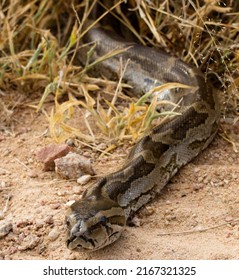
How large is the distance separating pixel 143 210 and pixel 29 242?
2.96 ft

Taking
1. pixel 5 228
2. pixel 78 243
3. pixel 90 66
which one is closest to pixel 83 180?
pixel 5 228

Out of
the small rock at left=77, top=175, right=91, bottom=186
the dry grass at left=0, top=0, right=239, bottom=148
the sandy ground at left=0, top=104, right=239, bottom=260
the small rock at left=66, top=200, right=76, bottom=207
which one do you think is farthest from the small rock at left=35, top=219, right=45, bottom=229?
the dry grass at left=0, top=0, right=239, bottom=148

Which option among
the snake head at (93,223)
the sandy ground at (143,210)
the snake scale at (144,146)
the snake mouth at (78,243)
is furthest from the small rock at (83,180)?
the snake mouth at (78,243)

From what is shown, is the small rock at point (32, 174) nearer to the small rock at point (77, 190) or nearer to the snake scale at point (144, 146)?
the small rock at point (77, 190)

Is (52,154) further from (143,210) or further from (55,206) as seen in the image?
(143,210)

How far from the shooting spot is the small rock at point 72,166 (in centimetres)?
540

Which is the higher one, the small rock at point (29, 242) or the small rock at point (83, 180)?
the small rock at point (29, 242)

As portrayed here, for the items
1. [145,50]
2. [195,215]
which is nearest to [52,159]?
[195,215]

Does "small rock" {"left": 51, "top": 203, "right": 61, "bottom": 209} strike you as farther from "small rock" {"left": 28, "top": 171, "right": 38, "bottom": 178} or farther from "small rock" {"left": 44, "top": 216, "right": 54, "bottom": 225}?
"small rock" {"left": 28, "top": 171, "right": 38, "bottom": 178}

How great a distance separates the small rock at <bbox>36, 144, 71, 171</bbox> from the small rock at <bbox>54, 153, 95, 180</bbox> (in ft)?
0.35

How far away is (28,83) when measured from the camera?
21.8ft

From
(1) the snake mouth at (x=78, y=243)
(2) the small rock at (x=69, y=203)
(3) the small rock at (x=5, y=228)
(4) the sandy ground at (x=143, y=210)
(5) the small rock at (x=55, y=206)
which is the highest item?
(1) the snake mouth at (x=78, y=243)

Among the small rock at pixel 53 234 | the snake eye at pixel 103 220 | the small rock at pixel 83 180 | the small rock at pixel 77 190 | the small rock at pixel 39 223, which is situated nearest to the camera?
the snake eye at pixel 103 220

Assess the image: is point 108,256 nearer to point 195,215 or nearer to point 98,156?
point 195,215
